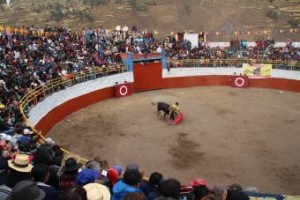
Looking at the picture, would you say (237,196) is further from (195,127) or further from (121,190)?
(195,127)

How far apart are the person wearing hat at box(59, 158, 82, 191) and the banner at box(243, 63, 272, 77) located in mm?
23913

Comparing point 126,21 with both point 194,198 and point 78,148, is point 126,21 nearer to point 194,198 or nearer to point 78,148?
point 78,148

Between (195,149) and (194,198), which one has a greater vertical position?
(194,198)

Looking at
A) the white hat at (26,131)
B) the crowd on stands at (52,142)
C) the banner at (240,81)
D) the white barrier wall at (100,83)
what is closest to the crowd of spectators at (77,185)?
the crowd on stands at (52,142)

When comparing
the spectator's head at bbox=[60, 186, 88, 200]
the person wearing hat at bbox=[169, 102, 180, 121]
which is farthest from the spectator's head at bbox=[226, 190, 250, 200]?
the person wearing hat at bbox=[169, 102, 180, 121]

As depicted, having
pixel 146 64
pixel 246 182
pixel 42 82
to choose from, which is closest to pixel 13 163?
pixel 246 182

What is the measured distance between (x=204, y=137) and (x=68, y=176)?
13.0 metres

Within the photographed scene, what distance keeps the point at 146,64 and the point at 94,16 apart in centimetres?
3927

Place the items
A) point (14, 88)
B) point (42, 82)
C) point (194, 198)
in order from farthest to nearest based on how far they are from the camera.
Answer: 1. point (42, 82)
2. point (14, 88)
3. point (194, 198)

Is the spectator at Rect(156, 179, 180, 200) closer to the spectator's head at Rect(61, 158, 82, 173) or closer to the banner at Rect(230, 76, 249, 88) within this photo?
the spectator's head at Rect(61, 158, 82, 173)

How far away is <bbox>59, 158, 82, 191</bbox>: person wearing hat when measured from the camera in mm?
6766

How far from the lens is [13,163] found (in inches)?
244

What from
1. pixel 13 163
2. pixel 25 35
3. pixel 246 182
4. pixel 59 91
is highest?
pixel 25 35

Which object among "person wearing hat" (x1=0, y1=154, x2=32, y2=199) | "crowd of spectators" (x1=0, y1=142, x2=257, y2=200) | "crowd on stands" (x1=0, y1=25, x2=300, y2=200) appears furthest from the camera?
"person wearing hat" (x1=0, y1=154, x2=32, y2=199)
